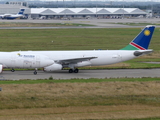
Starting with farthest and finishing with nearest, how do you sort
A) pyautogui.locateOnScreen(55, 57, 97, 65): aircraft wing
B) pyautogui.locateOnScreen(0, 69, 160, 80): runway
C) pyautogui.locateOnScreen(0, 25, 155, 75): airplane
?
1. pyautogui.locateOnScreen(55, 57, 97, 65): aircraft wing
2. pyautogui.locateOnScreen(0, 25, 155, 75): airplane
3. pyautogui.locateOnScreen(0, 69, 160, 80): runway

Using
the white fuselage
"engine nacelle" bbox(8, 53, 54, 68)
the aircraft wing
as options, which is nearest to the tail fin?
the white fuselage

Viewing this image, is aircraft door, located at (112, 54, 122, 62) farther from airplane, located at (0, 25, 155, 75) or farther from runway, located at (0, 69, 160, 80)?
runway, located at (0, 69, 160, 80)

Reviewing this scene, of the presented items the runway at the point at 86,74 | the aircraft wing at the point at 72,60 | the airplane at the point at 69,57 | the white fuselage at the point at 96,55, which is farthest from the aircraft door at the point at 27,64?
the aircraft wing at the point at 72,60

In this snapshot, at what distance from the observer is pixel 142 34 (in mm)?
52531

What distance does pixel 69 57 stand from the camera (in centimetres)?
5025

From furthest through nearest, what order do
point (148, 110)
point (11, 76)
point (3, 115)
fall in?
point (11, 76)
point (148, 110)
point (3, 115)

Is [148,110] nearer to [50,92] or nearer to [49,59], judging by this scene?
[50,92]

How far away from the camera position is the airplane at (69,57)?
48.0m

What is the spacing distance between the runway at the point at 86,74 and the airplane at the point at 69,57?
0.91 meters

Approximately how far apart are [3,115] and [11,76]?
18812mm

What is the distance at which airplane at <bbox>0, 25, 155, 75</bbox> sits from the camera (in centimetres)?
4803

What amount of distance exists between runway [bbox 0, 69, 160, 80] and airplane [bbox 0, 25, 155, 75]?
91 cm

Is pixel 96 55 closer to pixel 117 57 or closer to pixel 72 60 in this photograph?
pixel 117 57

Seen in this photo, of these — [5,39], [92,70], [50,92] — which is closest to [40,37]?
→ [5,39]
